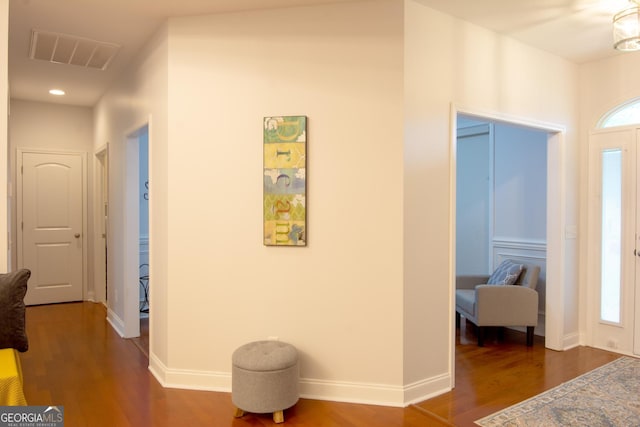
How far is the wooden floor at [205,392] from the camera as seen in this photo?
274 centimetres

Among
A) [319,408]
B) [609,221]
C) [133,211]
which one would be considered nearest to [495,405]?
[319,408]

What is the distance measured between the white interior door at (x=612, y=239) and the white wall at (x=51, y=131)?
19.8 ft

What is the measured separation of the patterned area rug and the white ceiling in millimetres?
2677

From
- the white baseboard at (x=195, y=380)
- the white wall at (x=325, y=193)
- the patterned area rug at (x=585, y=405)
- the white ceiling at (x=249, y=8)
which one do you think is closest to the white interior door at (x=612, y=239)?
the patterned area rug at (x=585, y=405)

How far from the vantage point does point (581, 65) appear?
4.25 metres

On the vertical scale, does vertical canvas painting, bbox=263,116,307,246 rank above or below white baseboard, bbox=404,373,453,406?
above

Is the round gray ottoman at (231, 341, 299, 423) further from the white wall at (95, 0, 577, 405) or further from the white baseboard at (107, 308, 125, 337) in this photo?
the white baseboard at (107, 308, 125, 337)

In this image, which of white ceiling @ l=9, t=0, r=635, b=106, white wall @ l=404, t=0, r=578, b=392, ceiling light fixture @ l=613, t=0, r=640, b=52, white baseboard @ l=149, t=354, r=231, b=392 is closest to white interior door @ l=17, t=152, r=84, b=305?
white ceiling @ l=9, t=0, r=635, b=106

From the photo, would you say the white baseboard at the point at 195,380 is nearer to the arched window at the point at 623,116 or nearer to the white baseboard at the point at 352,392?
the white baseboard at the point at 352,392

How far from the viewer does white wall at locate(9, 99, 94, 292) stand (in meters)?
5.63

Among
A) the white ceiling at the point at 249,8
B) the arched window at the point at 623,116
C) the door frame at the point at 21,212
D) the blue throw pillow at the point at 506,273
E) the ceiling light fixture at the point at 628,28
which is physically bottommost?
the blue throw pillow at the point at 506,273

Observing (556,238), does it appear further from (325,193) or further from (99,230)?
(99,230)

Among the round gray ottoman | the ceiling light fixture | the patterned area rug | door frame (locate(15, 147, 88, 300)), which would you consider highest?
the ceiling light fixture

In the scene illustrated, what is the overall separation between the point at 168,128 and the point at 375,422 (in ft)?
8.01
